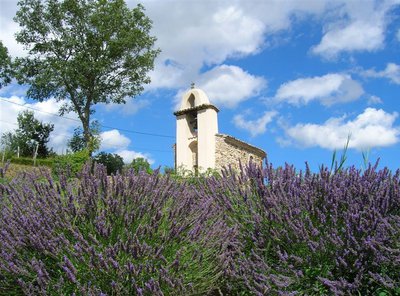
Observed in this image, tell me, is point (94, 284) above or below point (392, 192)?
below

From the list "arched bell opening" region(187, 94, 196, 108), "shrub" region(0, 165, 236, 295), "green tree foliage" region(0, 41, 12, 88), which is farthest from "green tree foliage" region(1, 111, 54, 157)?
"shrub" region(0, 165, 236, 295)

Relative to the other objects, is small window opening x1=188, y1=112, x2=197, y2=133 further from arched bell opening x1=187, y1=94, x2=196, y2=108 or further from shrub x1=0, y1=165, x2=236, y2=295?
shrub x1=0, y1=165, x2=236, y2=295

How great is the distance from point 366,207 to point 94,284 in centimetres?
150

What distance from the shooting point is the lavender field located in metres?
2.42

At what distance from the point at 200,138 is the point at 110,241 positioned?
58.5 feet

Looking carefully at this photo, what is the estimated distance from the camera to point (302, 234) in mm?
2590

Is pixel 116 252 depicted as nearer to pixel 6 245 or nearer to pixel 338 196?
pixel 6 245

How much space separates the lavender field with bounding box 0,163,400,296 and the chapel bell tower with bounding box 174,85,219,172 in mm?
16609

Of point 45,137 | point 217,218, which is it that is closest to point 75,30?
point 45,137

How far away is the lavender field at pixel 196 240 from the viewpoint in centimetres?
242

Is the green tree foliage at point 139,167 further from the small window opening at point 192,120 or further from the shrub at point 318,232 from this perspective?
the small window opening at point 192,120

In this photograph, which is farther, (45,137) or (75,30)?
(45,137)

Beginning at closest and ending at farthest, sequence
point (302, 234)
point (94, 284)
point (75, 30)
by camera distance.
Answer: point (94, 284), point (302, 234), point (75, 30)

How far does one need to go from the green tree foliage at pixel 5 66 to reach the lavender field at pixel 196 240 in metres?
30.1
